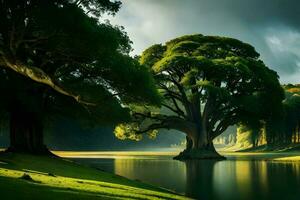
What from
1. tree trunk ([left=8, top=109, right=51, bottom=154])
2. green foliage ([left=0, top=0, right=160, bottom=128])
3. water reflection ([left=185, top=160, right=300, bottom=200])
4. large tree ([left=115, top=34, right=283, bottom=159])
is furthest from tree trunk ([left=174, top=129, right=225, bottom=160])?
water reflection ([left=185, top=160, right=300, bottom=200])

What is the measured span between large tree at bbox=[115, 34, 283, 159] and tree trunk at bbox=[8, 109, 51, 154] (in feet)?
85.3

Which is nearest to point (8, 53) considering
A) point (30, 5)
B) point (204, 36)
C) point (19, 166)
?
point (30, 5)

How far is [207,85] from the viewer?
193 feet

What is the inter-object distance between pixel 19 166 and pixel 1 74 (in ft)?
40.5

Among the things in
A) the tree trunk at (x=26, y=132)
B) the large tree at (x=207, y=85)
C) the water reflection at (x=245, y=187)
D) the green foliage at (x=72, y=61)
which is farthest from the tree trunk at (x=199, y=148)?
the water reflection at (x=245, y=187)

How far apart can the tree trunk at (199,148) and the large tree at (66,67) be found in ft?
82.9

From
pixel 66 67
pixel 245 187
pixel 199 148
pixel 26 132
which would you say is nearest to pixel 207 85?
pixel 199 148

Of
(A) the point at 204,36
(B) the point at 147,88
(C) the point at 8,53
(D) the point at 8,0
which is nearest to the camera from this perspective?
(C) the point at 8,53

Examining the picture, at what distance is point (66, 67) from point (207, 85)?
2716 cm

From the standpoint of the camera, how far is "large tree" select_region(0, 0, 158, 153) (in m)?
23.0

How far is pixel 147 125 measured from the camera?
2670 inches

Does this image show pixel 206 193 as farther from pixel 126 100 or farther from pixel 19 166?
pixel 126 100

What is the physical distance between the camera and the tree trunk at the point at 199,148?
203ft

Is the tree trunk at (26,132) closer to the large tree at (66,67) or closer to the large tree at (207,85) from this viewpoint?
the large tree at (66,67)
